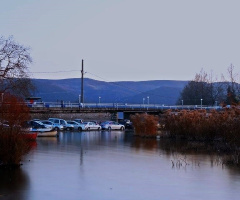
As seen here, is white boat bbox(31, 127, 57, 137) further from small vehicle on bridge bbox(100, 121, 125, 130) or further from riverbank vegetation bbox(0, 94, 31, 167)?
riverbank vegetation bbox(0, 94, 31, 167)

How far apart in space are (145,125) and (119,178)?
30.9 metres

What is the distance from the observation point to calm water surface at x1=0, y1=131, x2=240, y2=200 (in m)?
16.5

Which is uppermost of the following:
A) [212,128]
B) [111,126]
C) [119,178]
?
[212,128]

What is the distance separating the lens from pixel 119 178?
19.9 m

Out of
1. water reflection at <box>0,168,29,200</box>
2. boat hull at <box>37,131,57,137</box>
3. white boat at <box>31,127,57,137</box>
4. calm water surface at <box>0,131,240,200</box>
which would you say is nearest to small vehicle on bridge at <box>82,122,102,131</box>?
white boat at <box>31,127,57,137</box>

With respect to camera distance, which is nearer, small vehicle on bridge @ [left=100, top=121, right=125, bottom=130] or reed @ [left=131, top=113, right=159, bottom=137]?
reed @ [left=131, top=113, right=159, bottom=137]

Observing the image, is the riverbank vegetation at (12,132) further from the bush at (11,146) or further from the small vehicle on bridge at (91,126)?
the small vehicle on bridge at (91,126)

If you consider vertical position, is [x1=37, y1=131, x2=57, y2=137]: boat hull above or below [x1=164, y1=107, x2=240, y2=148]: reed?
below

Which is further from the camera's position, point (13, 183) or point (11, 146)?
point (11, 146)

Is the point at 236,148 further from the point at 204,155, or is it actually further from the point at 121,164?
the point at 121,164

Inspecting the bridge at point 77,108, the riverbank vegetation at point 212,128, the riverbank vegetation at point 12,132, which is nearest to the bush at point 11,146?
the riverbank vegetation at point 12,132

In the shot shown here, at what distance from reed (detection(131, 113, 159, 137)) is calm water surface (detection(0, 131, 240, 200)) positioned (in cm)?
2074

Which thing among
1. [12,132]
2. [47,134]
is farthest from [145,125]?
[12,132]

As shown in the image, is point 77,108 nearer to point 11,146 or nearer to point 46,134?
point 46,134
